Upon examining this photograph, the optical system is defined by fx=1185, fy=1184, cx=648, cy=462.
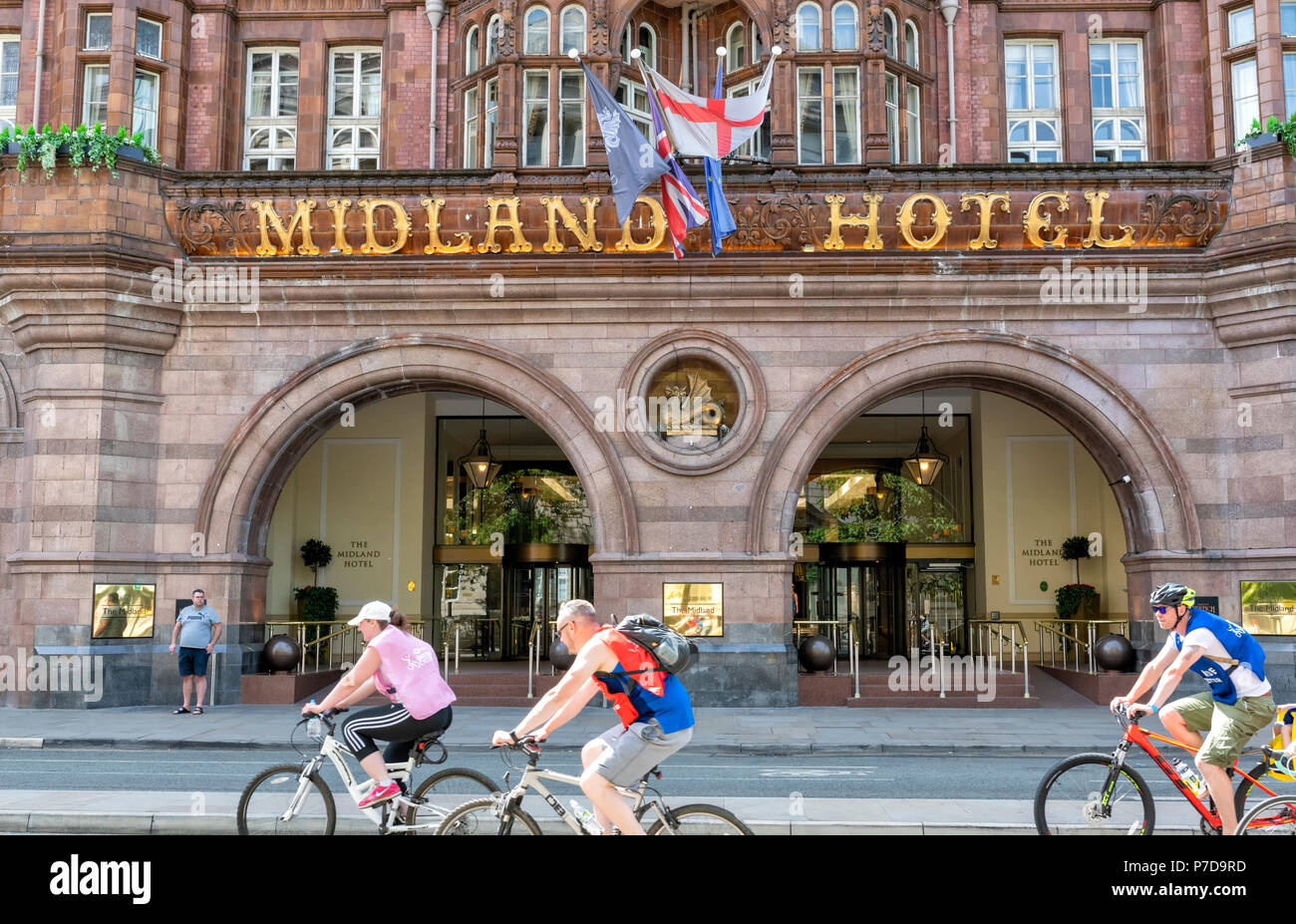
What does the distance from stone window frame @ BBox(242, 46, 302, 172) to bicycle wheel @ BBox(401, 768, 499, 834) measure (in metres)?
16.7

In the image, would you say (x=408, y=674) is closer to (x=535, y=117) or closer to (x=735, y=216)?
(x=735, y=216)

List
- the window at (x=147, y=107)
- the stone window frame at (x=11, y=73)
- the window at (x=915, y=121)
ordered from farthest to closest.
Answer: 1. the stone window frame at (x=11, y=73)
2. the window at (x=915, y=121)
3. the window at (x=147, y=107)

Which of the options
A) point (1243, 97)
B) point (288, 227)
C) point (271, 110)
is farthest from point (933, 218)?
point (271, 110)

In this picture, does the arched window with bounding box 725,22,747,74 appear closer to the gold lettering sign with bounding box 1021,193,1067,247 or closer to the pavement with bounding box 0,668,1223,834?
the gold lettering sign with bounding box 1021,193,1067,247

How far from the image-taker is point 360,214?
1856cm

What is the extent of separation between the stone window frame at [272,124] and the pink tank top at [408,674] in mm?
15964

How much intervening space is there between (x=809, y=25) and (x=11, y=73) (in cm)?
1398

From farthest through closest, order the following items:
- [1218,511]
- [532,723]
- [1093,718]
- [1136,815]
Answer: [1218,511], [1093,718], [1136,815], [532,723]

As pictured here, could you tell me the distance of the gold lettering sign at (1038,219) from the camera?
1809 centimetres

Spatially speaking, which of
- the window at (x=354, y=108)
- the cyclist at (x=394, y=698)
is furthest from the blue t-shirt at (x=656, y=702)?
the window at (x=354, y=108)

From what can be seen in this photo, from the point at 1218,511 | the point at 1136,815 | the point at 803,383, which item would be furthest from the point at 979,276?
the point at 1136,815

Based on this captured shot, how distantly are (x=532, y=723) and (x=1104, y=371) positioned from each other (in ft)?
46.9

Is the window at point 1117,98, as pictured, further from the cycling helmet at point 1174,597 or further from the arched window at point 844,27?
the cycling helmet at point 1174,597

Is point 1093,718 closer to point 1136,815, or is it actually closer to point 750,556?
point 750,556
